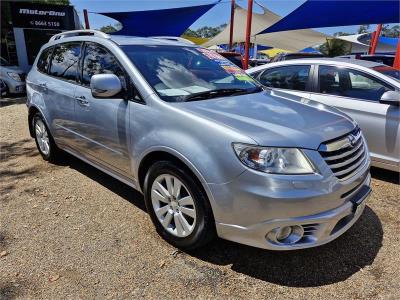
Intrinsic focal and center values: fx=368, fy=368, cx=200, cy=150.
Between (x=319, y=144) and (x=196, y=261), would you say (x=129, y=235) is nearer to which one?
(x=196, y=261)

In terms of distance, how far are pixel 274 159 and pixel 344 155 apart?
64 cm

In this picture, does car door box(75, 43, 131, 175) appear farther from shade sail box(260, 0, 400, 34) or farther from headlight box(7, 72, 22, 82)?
headlight box(7, 72, 22, 82)

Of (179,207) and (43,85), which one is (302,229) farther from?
(43,85)

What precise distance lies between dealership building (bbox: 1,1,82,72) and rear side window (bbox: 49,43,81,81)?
50.1 feet

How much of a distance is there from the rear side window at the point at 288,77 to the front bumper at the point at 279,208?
2996 millimetres

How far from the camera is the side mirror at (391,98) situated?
14.3 ft

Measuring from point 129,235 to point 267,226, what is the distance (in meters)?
1.41

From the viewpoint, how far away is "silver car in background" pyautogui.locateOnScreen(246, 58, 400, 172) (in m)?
4.46

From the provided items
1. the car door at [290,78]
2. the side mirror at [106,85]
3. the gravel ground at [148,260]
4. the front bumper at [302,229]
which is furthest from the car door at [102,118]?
the car door at [290,78]

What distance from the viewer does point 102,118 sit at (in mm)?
3580

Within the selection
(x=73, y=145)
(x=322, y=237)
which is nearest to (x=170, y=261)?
(x=322, y=237)

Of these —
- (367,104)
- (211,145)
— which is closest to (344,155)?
(211,145)

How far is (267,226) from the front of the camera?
8.24 ft

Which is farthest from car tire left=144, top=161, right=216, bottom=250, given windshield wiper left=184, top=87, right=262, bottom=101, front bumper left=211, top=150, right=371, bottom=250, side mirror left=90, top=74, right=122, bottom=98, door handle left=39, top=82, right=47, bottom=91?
door handle left=39, top=82, right=47, bottom=91
